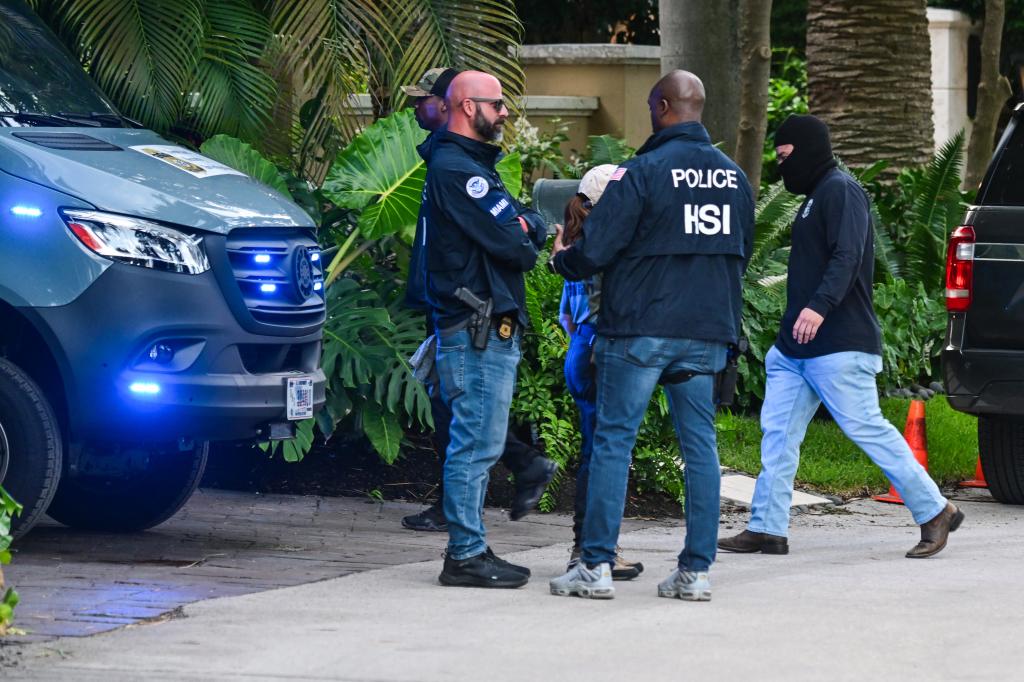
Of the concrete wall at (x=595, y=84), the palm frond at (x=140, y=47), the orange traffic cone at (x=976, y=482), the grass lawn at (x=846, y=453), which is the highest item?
the concrete wall at (x=595, y=84)

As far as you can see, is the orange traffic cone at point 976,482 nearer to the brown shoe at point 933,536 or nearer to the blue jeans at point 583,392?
the brown shoe at point 933,536

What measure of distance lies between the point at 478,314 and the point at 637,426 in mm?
679

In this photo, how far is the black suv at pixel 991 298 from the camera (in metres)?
8.41

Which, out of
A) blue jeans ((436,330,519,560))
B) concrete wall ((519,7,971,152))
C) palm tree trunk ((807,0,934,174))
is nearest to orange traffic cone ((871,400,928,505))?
blue jeans ((436,330,519,560))

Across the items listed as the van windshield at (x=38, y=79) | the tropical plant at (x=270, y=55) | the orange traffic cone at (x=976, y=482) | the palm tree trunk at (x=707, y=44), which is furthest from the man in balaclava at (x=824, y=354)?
the palm tree trunk at (x=707, y=44)

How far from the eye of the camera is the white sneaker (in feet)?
20.6

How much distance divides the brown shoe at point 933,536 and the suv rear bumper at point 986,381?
109 centimetres

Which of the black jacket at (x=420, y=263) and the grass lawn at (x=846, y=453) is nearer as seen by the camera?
the black jacket at (x=420, y=263)

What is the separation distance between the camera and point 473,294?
637 centimetres

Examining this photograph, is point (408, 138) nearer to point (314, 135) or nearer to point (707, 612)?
point (314, 135)

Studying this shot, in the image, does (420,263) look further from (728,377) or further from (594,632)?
(594,632)

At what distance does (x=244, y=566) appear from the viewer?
6918 mm

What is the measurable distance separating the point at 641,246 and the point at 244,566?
201 centimetres

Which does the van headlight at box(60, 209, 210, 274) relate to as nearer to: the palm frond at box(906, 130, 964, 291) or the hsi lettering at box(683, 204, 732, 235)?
the hsi lettering at box(683, 204, 732, 235)
